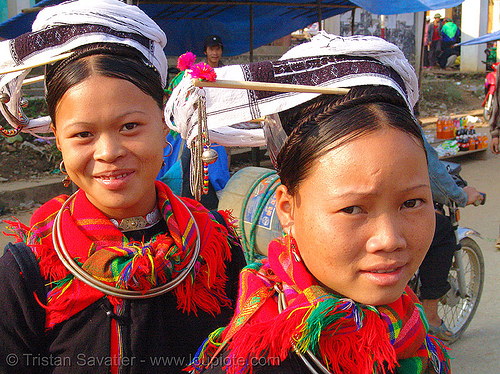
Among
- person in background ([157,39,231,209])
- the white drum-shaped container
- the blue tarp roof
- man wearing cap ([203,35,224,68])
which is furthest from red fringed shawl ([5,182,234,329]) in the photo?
man wearing cap ([203,35,224,68])

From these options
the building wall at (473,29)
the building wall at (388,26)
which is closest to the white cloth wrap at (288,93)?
the building wall at (388,26)

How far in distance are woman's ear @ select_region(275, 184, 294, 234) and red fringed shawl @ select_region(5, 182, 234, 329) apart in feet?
1.39

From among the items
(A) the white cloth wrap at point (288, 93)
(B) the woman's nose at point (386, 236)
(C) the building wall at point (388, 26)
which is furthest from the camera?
(C) the building wall at point (388, 26)

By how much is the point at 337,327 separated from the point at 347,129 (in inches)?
17.2

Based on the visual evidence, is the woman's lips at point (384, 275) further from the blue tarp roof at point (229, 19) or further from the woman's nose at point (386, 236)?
the blue tarp roof at point (229, 19)

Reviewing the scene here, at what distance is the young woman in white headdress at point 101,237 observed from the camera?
1.31 meters

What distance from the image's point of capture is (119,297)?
1.36m

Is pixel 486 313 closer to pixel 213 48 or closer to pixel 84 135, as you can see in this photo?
pixel 84 135

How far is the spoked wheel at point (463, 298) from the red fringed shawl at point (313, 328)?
2.49 metres

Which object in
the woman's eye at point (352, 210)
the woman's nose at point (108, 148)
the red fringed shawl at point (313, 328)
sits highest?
the woman's nose at point (108, 148)

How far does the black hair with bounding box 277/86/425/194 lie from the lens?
40.6 inches

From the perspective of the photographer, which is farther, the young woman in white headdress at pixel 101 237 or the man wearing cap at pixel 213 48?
the man wearing cap at pixel 213 48

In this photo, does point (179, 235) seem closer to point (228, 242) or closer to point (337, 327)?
point (228, 242)

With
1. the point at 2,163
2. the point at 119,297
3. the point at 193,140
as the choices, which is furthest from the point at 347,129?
the point at 2,163
